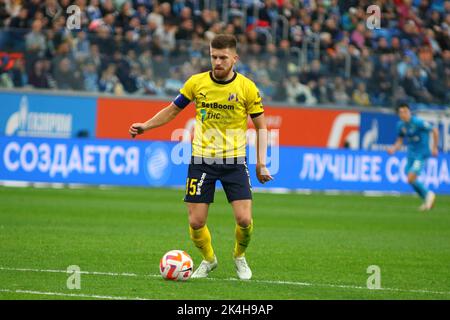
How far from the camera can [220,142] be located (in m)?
10.3

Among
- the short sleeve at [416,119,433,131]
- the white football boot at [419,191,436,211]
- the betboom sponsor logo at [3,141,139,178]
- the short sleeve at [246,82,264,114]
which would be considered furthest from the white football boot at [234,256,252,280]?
the betboom sponsor logo at [3,141,139,178]

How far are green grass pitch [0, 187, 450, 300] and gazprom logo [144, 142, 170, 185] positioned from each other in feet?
4.06

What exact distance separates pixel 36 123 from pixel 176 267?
59.4 feet

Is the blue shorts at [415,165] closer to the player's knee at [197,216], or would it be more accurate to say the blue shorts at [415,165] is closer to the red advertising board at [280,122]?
the red advertising board at [280,122]

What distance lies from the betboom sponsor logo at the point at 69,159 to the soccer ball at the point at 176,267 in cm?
1490

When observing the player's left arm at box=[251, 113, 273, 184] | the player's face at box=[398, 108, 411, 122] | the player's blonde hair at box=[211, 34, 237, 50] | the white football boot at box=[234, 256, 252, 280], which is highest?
the player's blonde hair at box=[211, 34, 237, 50]

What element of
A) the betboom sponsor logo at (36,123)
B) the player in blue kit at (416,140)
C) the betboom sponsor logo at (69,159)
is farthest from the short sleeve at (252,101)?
the betboom sponsor logo at (36,123)

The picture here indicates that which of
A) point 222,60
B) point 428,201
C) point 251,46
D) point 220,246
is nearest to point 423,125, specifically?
point 428,201

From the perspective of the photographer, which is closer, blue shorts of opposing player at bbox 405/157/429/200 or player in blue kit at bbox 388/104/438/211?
blue shorts of opposing player at bbox 405/157/429/200

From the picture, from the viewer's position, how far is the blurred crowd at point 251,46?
87.5 feet

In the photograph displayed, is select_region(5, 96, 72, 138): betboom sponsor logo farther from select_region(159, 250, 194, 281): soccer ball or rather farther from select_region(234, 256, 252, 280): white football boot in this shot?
select_region(159, 250, 194, 281): soccer ball

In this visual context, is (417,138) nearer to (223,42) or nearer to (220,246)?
(220,246)

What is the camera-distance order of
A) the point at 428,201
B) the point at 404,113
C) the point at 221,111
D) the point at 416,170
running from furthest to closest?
the point at 416,170 < the point at 404,113 < the point at 428,201 < the point at 221,111

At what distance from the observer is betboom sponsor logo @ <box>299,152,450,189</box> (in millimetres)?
26797
